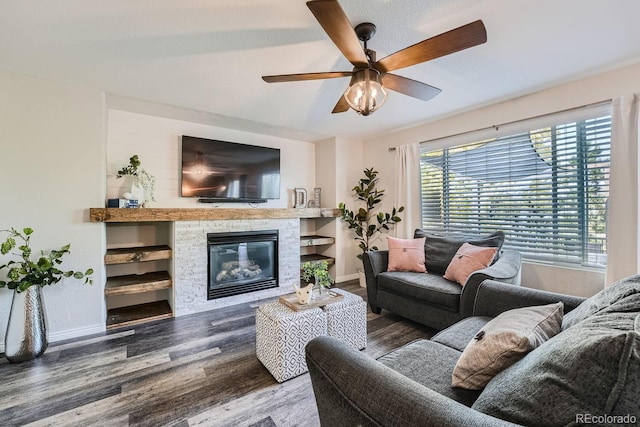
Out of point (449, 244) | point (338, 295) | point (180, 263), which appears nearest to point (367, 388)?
point (338, 295)

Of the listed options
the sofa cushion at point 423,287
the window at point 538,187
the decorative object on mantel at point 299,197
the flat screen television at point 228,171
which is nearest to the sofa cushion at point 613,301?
the sofa cushion at point 423,287

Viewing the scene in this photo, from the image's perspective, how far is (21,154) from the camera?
2.40m

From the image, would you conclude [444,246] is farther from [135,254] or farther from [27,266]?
[27,266]

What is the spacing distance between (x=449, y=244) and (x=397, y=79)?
189 cm

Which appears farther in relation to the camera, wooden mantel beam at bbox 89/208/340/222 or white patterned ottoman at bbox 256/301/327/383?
wooden mantel beam at bbox 89/208/340/222

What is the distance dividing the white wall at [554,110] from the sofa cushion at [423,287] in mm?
1061

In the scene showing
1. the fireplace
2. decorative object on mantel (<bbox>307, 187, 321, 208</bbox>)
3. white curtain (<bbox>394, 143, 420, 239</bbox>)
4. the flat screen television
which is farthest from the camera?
decorative object on mantel (<bbox>307, 187, 321, 208</bbox>)

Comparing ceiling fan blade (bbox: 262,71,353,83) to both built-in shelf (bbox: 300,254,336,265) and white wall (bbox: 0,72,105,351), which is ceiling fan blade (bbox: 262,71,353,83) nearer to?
white wall (bbox: 0,72,105,351)

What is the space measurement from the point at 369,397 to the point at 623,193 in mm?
2856

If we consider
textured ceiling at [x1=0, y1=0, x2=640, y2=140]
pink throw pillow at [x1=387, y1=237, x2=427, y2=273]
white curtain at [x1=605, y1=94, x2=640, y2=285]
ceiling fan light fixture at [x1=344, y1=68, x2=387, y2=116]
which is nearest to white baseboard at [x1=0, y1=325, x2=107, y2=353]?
textured ceiling at [x1=0, y1=0, x2=640, y2=140]

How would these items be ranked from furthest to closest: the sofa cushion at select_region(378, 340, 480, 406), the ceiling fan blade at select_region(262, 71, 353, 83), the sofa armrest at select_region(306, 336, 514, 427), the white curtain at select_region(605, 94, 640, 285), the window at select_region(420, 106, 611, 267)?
the window at select_region(420, 106, 611, 267) → the white curtain at select_region(605, 94, 640, 285) → the ceiling fan blade at select_region(262, 71, 353, 83) → the sofa cushion at select_region(378, 340, 480, 406) → the sofa armrest at select_region(306, 336, 514, 427)

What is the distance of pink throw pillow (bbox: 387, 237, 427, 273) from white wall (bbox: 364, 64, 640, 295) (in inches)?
42.3

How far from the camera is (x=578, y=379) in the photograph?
2.18 ft

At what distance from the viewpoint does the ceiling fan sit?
137cm
